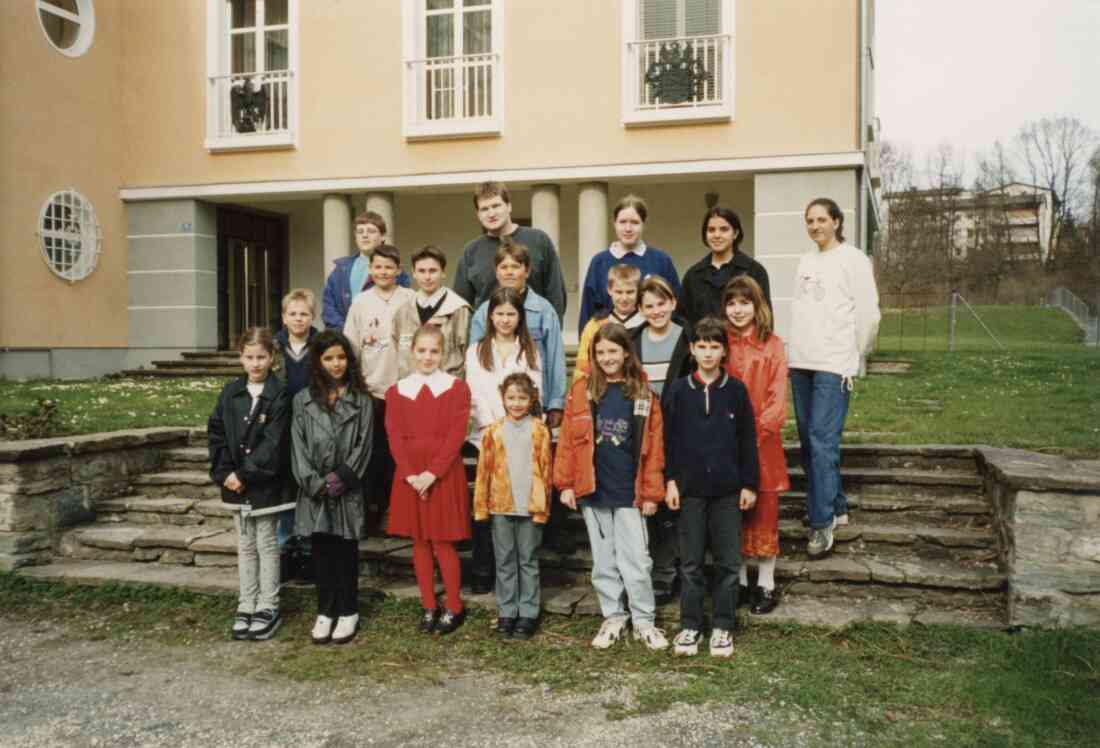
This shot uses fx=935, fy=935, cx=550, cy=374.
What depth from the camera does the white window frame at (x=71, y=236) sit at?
12009mm

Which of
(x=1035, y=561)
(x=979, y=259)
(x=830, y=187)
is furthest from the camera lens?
(x=979, y=259)

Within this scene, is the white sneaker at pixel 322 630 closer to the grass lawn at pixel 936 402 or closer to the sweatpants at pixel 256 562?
the sweatpants at pixel 256 562

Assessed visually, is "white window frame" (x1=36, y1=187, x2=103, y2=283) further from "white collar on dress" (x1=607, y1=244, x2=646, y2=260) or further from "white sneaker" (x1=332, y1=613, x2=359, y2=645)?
"white collar on dress" (x1=607, y1=244, x2=646, y2=260)

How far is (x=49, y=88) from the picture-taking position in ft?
39.2

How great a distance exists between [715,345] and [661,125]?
26.9 feet

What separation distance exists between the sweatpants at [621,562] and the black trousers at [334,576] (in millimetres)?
1189

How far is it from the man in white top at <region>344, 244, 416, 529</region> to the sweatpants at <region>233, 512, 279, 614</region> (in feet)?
2.04

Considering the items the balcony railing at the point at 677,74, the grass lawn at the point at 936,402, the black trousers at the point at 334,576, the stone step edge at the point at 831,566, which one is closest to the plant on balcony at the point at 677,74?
the balcony railing at the point at 677,74

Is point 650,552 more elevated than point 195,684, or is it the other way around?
point 650,552

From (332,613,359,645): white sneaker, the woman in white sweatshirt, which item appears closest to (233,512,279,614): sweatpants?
(332,613,359,645): white sneaker

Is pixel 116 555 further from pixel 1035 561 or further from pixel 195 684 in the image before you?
pixel 1035 561

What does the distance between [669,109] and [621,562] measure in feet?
28.2

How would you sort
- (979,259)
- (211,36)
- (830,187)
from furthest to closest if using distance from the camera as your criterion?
(979,259)
(211,36)
(830,187)

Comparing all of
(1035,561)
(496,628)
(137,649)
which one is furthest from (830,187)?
(137,649)
